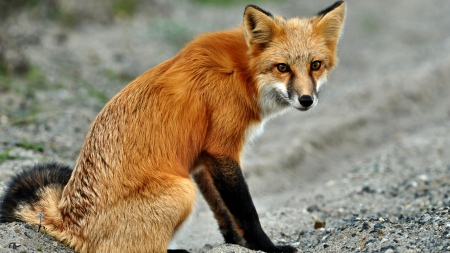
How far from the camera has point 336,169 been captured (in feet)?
41.6

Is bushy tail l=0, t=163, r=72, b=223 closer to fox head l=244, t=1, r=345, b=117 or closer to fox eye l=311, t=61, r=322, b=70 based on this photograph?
fox head l=244, t=1, r=345, b=117

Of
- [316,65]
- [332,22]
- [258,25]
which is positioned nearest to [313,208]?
[316,65]

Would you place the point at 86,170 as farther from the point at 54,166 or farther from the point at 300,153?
the point at 300,153

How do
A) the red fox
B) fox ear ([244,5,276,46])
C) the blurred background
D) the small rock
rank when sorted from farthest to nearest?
the blurred background
the small rock
fox ear ([244,5,276,46])
the red fox

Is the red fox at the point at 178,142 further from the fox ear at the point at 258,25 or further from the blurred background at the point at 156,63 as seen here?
the blurred background at the point at 156,63

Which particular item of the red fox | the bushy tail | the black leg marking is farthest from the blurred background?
the bushy tail

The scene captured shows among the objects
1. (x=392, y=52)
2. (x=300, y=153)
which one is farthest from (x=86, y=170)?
(x=392, y=52)

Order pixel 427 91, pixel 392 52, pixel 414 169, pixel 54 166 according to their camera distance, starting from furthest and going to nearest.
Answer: pixel 392 52, pixel 427 91, pixel 414 169, pixel 54 166

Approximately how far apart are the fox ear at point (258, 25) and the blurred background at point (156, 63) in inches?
59.2

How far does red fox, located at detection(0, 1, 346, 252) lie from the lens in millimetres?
5992

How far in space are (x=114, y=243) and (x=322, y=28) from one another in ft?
12.6

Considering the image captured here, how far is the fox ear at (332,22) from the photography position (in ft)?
22.9

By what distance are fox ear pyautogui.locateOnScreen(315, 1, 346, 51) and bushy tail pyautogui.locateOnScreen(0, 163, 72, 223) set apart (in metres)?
4.06

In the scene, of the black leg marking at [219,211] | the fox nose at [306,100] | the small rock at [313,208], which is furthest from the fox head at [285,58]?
the small rock at [313,208]
